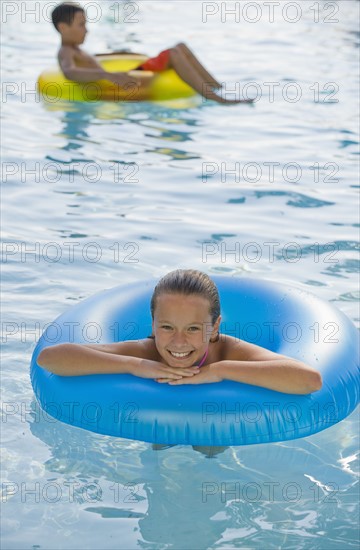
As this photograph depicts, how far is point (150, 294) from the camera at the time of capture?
4.22 metres

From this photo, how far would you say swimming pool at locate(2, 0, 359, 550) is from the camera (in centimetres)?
348

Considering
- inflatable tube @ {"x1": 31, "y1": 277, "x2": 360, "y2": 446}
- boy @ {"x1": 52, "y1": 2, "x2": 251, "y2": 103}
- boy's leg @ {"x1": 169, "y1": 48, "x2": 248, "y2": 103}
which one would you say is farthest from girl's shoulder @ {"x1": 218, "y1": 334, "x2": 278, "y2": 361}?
boy's leg @ {"x1": 169, "y1": 48, "x2": 248, "y2": 103}

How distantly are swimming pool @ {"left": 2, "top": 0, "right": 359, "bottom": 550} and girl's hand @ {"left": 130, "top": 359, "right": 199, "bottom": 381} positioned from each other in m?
0.42

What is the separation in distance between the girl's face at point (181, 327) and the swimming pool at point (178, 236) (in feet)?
1.59

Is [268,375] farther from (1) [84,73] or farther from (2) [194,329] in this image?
(1) [84,73]

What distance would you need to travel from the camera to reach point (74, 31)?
8.99m

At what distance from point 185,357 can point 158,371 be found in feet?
0.35

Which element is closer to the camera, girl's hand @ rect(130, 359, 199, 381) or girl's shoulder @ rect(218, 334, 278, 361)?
girl's hand @ rect(130, 359, 199, 381)

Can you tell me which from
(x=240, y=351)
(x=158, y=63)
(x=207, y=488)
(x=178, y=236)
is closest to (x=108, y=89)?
(x=158, y=63)

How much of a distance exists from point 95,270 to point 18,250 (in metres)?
0.54

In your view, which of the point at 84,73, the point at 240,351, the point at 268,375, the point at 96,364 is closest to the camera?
the point at 268,375

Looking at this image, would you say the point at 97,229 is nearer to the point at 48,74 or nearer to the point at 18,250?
the point at 18,250

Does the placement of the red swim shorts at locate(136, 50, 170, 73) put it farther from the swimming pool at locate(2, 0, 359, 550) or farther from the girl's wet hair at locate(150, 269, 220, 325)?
the girl's wet hair at locate(150, 269, 220, 325)

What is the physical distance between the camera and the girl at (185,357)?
137 inches
